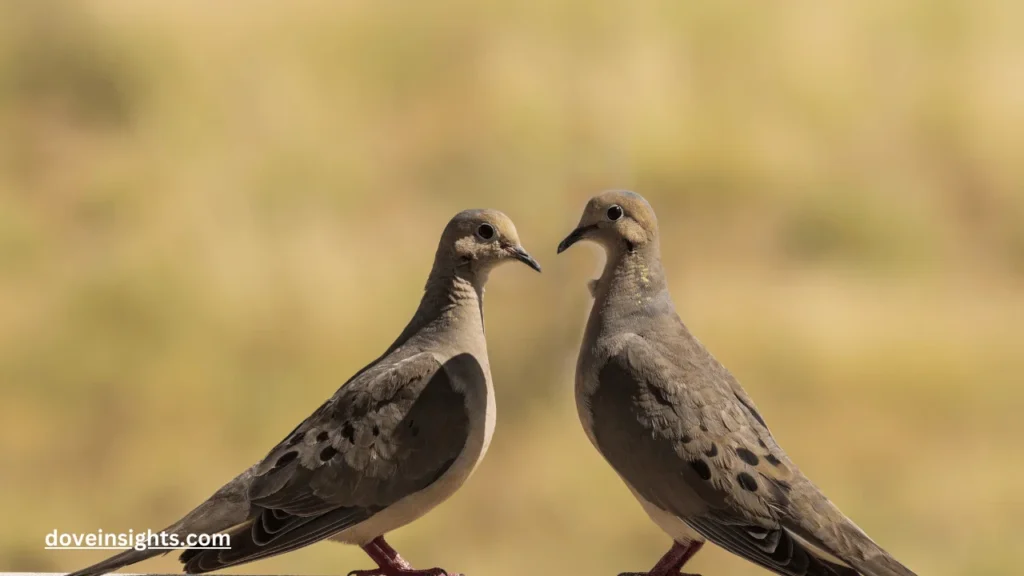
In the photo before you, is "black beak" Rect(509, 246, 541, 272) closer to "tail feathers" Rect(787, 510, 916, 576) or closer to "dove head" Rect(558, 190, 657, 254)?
"dove head" Rect(558, 190, 657, 254)

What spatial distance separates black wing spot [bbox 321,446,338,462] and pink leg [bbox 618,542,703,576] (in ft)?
2.25

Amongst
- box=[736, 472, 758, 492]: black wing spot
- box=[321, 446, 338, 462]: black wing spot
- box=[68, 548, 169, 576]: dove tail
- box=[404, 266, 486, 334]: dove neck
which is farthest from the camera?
box=[404, 266, 486, 334]: dove neck

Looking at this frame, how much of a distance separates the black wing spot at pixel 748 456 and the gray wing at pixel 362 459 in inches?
21.2

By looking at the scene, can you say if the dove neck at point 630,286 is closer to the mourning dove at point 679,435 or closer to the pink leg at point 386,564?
the mourning dove at point 679,435

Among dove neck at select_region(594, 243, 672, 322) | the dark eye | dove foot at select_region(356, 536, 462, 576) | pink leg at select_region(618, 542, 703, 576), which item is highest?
the dark eye

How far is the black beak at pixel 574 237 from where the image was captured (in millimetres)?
2295

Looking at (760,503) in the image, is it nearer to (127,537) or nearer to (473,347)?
(473,347)

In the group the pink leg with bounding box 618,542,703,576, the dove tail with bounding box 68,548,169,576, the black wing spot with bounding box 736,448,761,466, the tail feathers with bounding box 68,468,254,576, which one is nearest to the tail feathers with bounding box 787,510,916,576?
the black wing spot with bounding box 736,448,761,466

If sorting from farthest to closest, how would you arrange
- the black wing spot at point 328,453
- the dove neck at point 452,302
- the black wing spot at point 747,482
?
the dove neck at point 452,302 → the black wing spot at point 328,453 → the black wing spot at point 747,482

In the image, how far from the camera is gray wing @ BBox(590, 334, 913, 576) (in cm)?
206

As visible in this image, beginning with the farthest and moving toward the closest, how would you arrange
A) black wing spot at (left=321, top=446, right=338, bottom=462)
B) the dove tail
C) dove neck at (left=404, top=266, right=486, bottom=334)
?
dove neck at (left=404, top=266, right=486, bottom=334), black wing spot at (left=321, top=446, right=338, bottom=462), the dove tail

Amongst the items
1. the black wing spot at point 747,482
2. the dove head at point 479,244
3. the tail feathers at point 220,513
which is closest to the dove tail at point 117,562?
the tail feathers at point 220,513

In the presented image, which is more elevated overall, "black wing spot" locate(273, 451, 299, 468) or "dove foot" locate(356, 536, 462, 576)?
"black wing spot" locate(273, 451, 299, 468)

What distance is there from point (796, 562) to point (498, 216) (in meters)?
0.89
